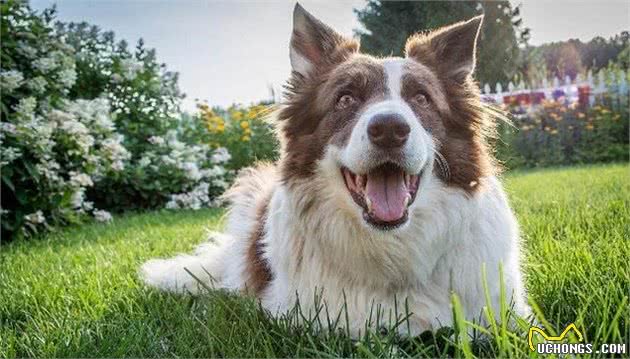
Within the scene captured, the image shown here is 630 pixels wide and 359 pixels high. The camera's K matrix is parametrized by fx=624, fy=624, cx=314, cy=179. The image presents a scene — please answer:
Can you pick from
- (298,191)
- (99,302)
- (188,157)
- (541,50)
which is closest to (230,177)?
(188,157)

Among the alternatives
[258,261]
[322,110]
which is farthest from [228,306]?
[322,110]

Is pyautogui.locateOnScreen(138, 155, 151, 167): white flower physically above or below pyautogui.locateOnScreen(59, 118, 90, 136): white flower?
below

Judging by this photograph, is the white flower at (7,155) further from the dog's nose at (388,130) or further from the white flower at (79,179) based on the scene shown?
the dog's nose at (388,130)


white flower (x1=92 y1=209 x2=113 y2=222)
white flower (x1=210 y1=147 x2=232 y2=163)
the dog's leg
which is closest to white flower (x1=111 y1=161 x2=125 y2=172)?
white flower (x1=92 y1=209 x2=113 y2=222)

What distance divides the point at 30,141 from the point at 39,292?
2156 mm

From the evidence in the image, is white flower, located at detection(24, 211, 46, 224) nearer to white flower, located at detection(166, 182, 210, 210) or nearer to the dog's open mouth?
white flower, located at detection(166, 182, 210, 210)

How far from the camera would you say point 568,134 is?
29.8ft

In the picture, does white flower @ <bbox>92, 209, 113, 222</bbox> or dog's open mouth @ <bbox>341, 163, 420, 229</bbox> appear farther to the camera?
white flower @ <bbox>92, 209, 113, 222</bbox>

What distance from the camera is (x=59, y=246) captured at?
5.08 m

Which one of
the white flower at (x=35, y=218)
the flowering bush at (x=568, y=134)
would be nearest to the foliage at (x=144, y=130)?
the white flower at (x=35, y=218)

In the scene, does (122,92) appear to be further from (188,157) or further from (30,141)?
(30,141)

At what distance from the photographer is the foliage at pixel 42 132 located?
16.8 ft

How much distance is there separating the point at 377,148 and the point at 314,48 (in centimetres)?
80

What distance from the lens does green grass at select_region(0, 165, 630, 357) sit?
83.7 inches
